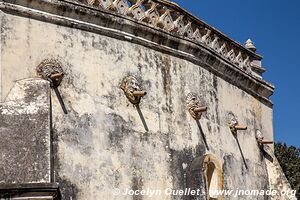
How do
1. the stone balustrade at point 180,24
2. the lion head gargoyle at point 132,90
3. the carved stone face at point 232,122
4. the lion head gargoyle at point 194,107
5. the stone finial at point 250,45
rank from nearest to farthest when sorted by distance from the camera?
the lion head gargoyle at point 132,90 < the stone balustrade at point 180,24 < the lion head gargoyle at point 194,107 < the carved stone face at point 232,122 < the stone finial at point 250,45

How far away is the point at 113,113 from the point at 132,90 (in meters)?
0.50

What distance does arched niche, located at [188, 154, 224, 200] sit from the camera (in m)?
9.66

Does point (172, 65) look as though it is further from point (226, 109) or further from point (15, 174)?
point (15, 174)

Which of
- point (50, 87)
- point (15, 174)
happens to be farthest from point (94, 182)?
point (15, 174)

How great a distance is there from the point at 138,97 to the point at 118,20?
1.20 meters

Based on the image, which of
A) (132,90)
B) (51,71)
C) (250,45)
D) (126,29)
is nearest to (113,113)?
(132,90)

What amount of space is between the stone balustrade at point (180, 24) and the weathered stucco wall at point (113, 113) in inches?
19.9

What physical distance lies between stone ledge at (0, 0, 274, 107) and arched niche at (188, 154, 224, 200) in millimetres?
1784

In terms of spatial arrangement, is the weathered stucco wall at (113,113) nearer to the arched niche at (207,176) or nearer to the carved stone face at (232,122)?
the arched niche at (207,176)

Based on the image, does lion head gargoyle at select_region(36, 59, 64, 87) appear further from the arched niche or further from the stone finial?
the stone finial

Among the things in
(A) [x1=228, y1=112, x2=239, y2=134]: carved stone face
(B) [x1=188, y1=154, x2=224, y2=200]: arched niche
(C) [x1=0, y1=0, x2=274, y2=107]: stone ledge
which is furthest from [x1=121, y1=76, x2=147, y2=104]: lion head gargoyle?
(A) [x1=228, y1=112, x2=239, y2=134]: carved stone face

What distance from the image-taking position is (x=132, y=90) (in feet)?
30.1

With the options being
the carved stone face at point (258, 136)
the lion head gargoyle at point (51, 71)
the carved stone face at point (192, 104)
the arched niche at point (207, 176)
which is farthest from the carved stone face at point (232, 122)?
the lion head gargoyle at point (51, 71)

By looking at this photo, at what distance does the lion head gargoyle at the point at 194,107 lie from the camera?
1016 centimetres
